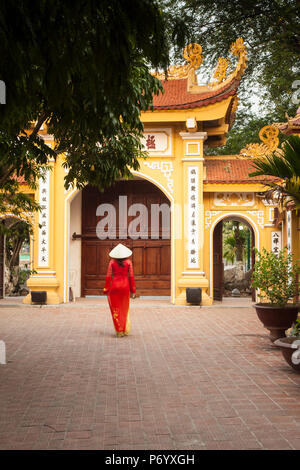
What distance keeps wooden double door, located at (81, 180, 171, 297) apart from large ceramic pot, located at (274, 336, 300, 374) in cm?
868

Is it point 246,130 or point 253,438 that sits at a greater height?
point 246,130

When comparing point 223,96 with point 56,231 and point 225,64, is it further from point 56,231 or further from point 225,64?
point 56,231

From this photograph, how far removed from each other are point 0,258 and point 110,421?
9745mm

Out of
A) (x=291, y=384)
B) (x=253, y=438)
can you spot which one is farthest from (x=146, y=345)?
(x=253, y=438)

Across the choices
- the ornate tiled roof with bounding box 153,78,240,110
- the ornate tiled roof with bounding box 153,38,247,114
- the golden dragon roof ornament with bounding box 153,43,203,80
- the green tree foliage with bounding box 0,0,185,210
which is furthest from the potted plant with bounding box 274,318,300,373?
the golden dragon roof ornament with bounding box 153,43,203,80

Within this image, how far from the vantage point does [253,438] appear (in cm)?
342

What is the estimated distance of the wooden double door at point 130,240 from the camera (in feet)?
45.2

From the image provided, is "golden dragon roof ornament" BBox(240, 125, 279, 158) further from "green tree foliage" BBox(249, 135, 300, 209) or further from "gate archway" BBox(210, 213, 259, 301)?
"green tree foliage" BBox(249, 135, 300, 209)

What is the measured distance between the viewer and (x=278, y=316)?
6848mm

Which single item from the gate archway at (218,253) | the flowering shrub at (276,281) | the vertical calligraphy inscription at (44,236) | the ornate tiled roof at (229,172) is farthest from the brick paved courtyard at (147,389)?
the ornate tiled roof at (229,172)

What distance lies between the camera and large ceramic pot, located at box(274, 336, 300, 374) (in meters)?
4.88

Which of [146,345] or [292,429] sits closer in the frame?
[292,429]

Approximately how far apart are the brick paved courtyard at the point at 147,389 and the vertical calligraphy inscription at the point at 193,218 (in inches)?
136

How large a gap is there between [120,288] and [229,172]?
6.29 metres
